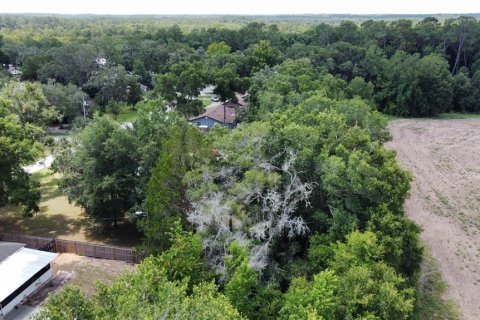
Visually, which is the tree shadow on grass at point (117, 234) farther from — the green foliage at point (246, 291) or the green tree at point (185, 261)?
the green foliage at point (246, 291)

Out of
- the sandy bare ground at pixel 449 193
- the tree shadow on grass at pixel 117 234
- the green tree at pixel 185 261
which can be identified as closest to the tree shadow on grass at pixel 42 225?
the tree shadow on grass at pixel 117 234

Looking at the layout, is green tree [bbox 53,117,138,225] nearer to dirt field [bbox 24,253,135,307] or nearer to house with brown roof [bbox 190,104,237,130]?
dirt field [bbox 24,253,135,307]

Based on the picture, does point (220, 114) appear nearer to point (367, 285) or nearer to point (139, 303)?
point (367, 285)

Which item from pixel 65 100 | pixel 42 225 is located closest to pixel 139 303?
pixel 42 225

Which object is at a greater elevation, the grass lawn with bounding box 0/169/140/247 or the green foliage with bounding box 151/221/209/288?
the green foliage with bounding box 151/221/209/288

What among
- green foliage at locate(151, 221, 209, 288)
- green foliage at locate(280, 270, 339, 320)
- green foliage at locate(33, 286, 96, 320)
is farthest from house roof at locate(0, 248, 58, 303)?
green foliage at locate(280, 270, 339, 320)

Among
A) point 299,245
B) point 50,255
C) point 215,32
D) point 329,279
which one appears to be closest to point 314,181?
point 299,245
